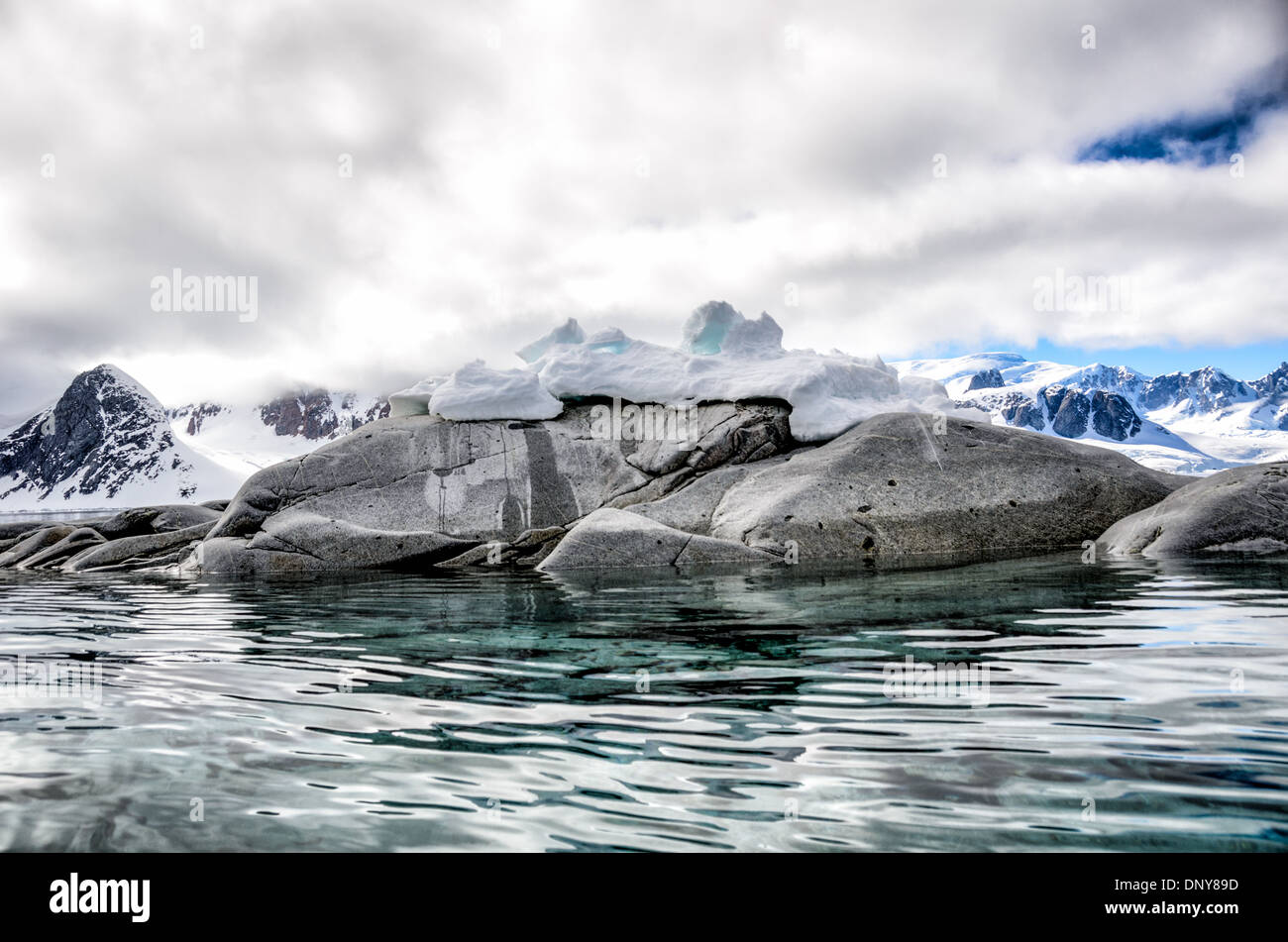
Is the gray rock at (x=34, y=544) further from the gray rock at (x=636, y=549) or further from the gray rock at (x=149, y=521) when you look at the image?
the gray rock at (x=636, y=549)

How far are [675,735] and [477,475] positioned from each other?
14.7m

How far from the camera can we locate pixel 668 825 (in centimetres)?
250

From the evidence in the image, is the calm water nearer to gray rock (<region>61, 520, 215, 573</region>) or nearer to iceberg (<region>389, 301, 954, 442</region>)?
iceberg (<region>389, 301, 954, 442</region>)

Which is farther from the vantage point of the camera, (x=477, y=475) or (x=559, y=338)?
(x=559, y=338)

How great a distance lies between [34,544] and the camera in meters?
19.5

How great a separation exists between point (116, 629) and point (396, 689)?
14.8ft

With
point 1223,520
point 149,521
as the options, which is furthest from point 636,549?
point 149,521

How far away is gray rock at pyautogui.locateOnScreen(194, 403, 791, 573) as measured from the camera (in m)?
16.7

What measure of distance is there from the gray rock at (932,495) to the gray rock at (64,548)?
49.7 feet

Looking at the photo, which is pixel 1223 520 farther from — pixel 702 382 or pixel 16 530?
pixel 16 530

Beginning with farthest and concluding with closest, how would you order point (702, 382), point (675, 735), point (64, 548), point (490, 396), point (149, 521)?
point (149, 521), point (702, 382), point (64, 548), point (490, 396), point (675, 735)

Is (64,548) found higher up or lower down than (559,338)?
lower down

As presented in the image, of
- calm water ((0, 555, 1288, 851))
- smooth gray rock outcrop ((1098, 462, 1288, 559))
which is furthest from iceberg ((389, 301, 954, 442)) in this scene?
calm water ((0, 555, 1288, 851))
